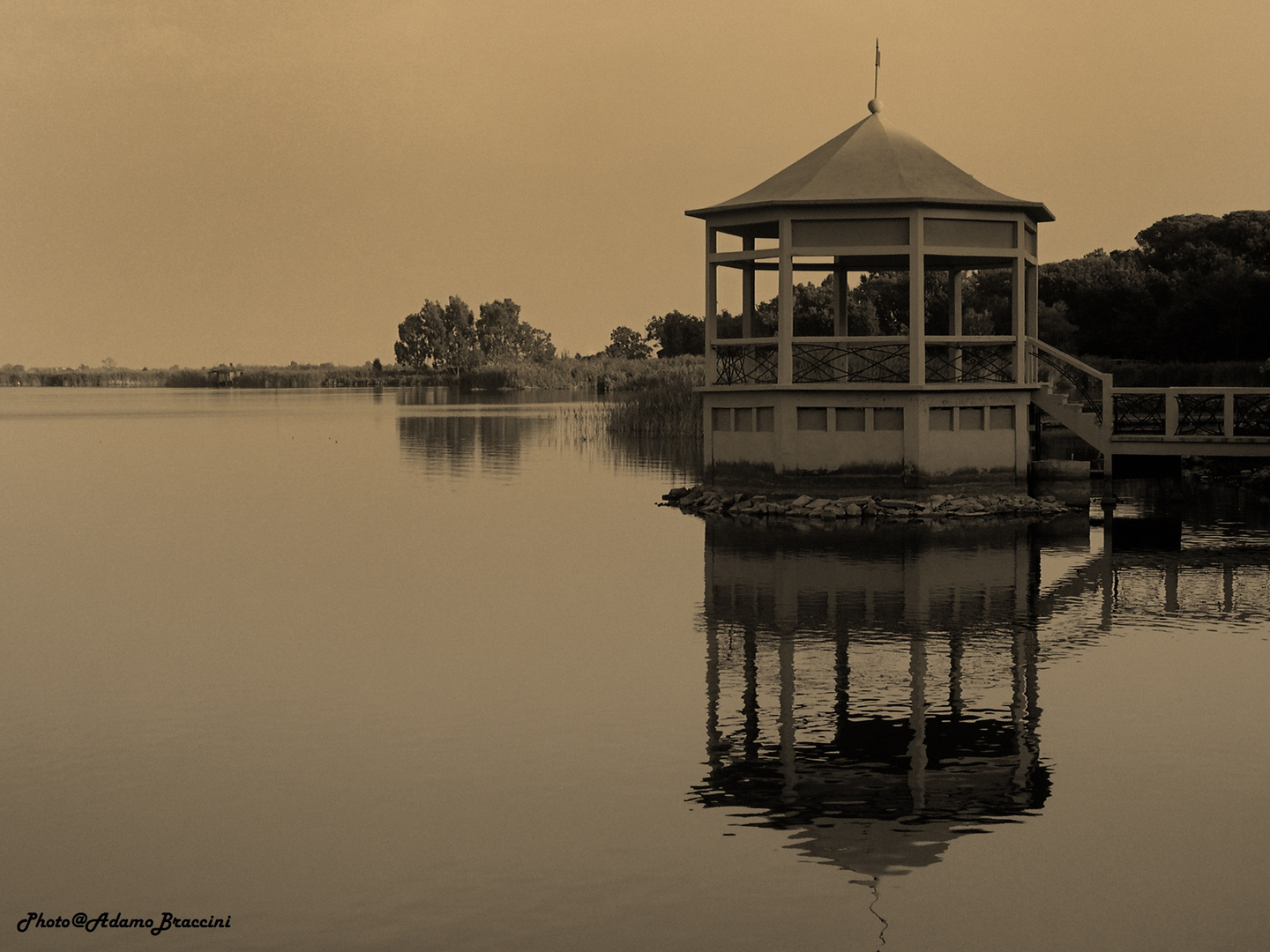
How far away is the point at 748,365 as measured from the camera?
35.0m

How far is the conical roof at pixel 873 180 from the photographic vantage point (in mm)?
32156

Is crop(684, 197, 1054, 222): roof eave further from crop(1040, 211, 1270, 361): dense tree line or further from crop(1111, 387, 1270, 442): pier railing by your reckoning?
crop(1040, 211, 1270, 361): dense tree line

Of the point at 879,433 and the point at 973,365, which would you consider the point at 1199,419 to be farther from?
the point at 879,433

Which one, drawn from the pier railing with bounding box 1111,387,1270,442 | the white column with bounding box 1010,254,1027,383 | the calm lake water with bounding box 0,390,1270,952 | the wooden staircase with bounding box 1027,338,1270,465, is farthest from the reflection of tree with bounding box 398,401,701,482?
the calm lake water with bounding box 0,390,1270,952

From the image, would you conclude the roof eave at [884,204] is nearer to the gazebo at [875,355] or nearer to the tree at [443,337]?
the gazebo at [875,355]

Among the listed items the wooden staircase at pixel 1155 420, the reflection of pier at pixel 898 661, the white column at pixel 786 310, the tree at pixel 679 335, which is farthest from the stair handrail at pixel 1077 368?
the tree at pixel 679 335

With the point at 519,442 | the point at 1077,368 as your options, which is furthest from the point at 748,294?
the point at 519,442

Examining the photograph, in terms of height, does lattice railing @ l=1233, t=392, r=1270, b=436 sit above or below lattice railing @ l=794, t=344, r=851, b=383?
below

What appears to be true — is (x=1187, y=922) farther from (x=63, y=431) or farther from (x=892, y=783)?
(x=63, y=431)

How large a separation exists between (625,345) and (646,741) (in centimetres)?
13831

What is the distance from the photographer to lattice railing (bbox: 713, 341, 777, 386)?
3388 cm

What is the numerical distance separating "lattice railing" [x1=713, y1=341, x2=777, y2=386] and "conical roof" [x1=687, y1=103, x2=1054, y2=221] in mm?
2966

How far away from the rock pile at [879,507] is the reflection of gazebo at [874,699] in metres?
5.34

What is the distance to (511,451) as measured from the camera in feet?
190
